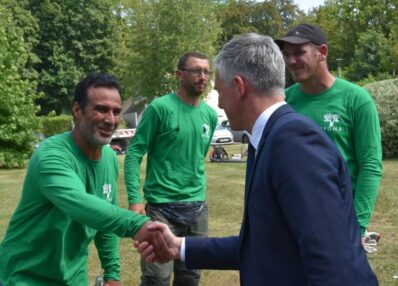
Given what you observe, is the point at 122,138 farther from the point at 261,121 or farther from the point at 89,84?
the point at 261,121

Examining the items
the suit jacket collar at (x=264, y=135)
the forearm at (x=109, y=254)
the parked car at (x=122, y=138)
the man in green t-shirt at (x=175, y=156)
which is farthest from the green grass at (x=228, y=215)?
the parked car at (x=122, y=138)

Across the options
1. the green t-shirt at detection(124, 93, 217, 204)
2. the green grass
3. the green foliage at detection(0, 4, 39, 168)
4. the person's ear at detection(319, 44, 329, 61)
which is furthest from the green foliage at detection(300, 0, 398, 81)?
the person's ear at detection(319, 44, 329, 61)

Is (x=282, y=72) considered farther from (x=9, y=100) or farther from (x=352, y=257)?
(x=9, y=100)

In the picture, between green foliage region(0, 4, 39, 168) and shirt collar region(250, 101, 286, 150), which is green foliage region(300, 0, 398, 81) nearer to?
green foliage region(0, 4, 39, 168)

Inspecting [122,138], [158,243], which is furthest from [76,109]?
[122,138]

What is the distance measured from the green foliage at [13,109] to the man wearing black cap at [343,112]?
22774mm

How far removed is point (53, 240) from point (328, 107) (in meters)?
2.14

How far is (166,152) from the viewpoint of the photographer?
18.2 ft

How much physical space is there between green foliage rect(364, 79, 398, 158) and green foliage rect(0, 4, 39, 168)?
47.8 ft

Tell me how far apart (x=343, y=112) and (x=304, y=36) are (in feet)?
1.99

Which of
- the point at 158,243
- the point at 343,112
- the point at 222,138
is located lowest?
the point at 222,138

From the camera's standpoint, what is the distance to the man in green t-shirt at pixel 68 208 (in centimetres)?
317

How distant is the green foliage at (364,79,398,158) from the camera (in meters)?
20.5

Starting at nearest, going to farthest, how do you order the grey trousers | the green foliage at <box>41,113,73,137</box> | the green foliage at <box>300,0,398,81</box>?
the grey trousers < the green foliage at <box>41,113,73,137</box> < the green foliage at <box>300,0,398,81</box>
